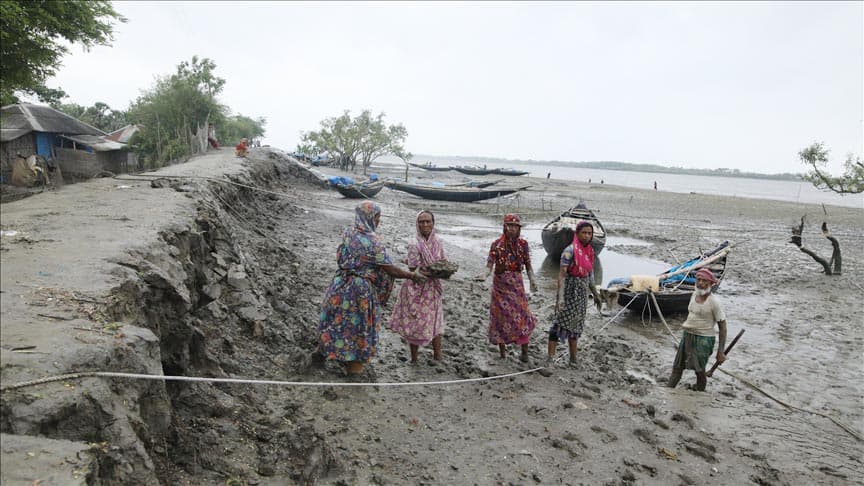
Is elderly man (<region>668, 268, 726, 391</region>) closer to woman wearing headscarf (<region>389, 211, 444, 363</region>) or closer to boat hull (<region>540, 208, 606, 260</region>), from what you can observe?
woman wearing headscarf (<region>389, 211, 444, 363</region>)

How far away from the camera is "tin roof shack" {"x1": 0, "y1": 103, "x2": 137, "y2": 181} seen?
17.2 m

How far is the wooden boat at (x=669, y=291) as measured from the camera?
26.9 ft

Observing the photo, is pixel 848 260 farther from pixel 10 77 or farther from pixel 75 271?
pixel 10 77

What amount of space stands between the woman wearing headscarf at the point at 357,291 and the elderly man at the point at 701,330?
3166 mm

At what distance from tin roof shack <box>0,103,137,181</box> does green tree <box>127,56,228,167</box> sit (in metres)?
3.05

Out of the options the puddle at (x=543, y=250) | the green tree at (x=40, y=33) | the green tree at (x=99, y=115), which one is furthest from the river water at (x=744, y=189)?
the green tree at (x=99, y=115)

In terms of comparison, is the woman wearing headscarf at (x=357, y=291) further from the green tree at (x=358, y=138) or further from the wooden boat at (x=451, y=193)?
the green tree at (x=358, y=138)

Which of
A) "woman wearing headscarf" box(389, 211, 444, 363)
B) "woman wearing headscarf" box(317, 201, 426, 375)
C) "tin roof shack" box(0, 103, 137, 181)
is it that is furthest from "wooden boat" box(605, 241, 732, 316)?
"tin roof shack" box(0, 103, 137, 181)

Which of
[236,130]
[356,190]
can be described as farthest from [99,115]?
[356,190]

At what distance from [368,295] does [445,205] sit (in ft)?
75.1

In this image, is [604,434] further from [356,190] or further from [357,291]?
[356,190]

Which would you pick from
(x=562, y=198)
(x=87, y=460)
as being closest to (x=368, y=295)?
(x=87, y=460)

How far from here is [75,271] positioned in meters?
3.23

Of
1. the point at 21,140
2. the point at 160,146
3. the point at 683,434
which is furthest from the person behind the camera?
the point at 160,146
